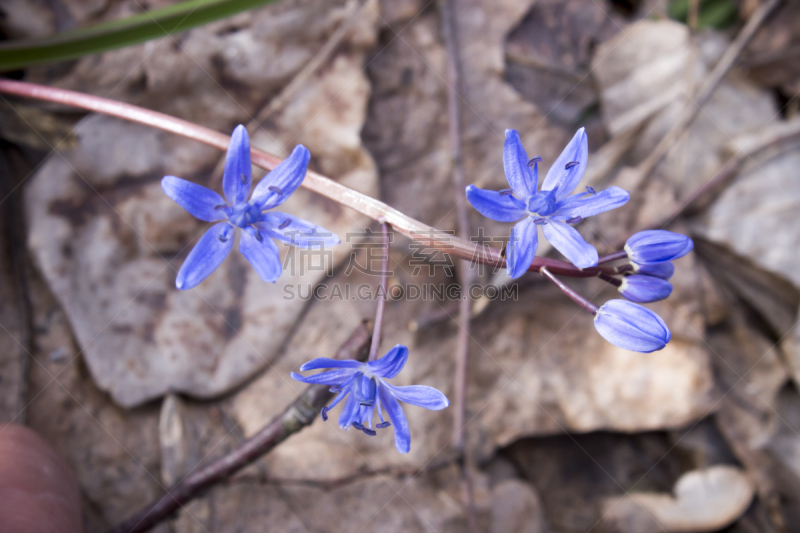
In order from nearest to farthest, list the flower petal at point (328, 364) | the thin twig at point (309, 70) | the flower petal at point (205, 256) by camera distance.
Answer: the flower petal at point (328, 364), the flower petal at point (205, 256), the thin twig at point (309, 70)

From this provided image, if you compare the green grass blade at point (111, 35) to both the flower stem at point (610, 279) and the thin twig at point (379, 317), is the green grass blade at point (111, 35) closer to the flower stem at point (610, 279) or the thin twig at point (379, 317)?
the thin twig at point (379, 317)

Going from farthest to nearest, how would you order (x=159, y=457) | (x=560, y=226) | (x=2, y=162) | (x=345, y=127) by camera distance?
(x=345, y=127), (x=2, y=162), (x=159, y=457), (x=560, y=226)

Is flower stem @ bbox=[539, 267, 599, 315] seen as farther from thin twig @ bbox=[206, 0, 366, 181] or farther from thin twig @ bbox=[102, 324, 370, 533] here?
thin twig @ bbox=[206, 0, 366, 181]

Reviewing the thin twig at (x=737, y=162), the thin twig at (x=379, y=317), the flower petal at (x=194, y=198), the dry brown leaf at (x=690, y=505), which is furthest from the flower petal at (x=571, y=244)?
the dry brown leaf at (x=690, y=505)

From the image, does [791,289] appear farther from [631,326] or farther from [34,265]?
[34,265]

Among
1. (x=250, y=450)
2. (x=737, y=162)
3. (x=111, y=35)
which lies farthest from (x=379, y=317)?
(x=737, y=162)

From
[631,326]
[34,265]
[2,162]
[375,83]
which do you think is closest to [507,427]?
[631,326]

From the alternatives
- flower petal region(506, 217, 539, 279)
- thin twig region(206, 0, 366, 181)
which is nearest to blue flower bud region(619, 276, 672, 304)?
flower petal region(506, 217, 539, 279)
